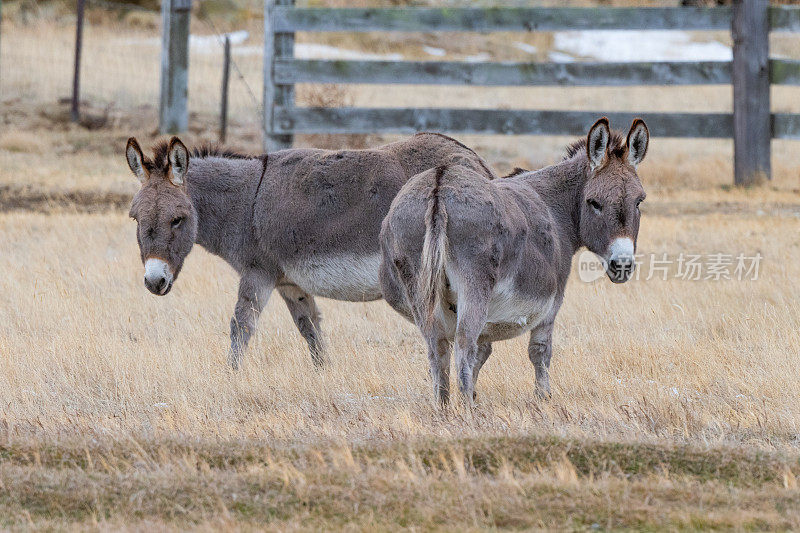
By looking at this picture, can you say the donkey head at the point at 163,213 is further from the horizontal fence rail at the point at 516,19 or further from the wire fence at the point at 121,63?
the wire fence at the point at 121,63

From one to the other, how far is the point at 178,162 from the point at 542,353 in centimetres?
289

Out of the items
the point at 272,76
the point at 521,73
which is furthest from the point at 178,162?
the point at 521,73

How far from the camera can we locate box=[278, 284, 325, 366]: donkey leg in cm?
746

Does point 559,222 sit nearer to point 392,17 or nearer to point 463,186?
point 463,186

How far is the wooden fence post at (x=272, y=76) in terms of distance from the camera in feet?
43.9

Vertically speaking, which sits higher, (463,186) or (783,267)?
(463,186)

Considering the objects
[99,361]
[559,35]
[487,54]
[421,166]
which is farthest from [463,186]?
[559,35]

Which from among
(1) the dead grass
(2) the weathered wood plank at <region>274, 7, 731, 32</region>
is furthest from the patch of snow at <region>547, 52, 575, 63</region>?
(1) the dead grass

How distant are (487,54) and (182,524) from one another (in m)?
29.8

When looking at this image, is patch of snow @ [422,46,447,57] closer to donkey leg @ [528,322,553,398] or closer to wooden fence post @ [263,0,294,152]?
wooden fence post @ [263,0,294,152]

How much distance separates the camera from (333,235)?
707 centimetres

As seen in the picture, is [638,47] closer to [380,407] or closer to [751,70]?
[751,70]

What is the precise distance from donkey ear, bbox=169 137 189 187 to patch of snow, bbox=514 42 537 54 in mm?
27935

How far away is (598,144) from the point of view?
6125 mm
